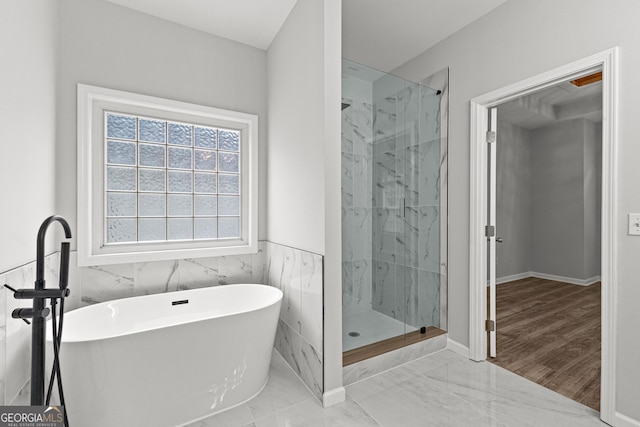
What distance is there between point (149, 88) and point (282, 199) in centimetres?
135

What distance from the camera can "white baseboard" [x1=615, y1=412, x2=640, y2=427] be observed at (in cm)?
159

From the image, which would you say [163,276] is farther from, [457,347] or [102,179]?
[457,347]

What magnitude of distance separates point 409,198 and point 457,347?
1349 millimetres

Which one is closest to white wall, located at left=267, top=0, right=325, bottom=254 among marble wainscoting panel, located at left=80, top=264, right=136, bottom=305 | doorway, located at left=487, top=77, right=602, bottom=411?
marble wainscoting panel, located at left=80, top=264, right=136, bottom=305

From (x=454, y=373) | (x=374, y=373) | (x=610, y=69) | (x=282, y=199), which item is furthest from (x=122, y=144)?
(x=610, y=69)

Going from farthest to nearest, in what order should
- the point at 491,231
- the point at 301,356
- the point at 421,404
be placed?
the point at 491,231
the point at 301,356
the point at 421,404

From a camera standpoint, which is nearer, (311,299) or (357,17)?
(311,299)

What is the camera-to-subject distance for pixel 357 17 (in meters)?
2.51

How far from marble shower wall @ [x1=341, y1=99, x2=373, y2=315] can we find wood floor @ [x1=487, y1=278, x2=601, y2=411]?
1.23 m

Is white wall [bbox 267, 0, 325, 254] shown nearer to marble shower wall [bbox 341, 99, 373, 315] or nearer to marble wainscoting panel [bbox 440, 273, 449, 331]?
marble shower wall [bbox 341, 99, 373, 315]

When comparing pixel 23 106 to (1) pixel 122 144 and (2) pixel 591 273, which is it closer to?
(1) pixel 122 144

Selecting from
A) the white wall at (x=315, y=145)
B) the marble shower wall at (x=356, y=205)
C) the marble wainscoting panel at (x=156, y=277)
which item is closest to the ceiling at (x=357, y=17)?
the white wall at (x=315, y=145)

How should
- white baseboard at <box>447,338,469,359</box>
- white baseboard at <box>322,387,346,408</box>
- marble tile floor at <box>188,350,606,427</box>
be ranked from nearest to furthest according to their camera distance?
marble tile floor at <box>188,350,606,427</box>, white baseboard at <box>322,387,346,408</box>, white baseboard at <box>447,338,469,359</box>

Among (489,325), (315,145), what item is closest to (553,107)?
(489,325)
